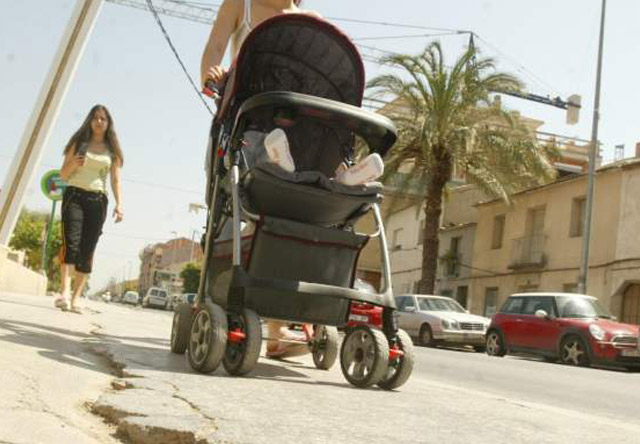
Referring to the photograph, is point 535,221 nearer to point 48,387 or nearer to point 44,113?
point 44,113

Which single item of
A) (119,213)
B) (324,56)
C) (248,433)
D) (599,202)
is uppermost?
(599,202)

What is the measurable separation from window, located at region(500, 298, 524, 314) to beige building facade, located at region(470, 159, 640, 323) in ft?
25.6

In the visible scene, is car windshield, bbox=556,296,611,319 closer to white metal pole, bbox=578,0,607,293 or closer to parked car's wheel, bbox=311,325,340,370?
white metal pole, bbox=578,0,607,293

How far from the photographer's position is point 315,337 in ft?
16.7

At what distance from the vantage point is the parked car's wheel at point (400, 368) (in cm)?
409

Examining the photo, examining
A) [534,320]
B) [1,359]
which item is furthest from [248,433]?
[534,320]

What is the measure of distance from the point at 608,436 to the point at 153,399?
1752 millimetres

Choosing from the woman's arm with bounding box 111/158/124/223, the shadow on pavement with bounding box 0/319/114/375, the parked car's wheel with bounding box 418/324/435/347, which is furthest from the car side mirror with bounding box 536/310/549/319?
the shadow on pavement with bounding box 0/319/114/375

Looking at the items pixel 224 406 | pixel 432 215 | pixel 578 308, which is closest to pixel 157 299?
pixel 432 215

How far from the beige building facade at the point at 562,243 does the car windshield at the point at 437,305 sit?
6211 millimetres

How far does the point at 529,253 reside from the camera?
32094 mm

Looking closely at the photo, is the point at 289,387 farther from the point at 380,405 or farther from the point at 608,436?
the point at 608,436

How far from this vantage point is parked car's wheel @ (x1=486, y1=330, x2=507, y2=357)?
19402 mm

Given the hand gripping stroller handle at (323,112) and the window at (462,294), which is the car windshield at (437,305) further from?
the hand gripping stroller handle at (323,112)
